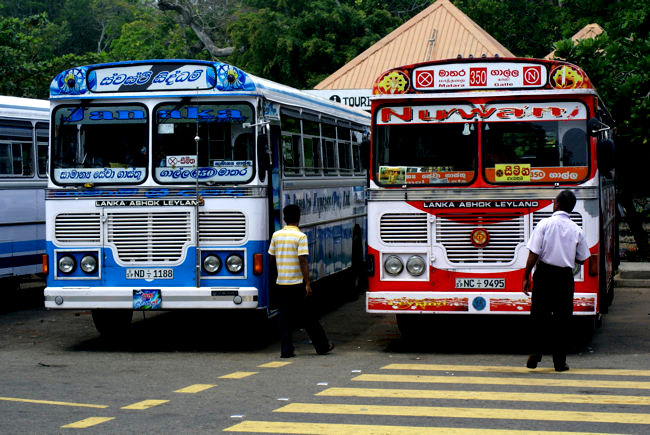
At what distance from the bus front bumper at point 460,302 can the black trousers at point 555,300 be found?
66 cm

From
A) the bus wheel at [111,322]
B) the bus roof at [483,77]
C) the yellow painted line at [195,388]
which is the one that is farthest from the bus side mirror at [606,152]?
the bus wheel at [111,322]

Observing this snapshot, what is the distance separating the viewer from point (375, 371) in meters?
10.8

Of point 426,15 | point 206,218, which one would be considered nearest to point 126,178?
point 206,218

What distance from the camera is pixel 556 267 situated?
10633mm

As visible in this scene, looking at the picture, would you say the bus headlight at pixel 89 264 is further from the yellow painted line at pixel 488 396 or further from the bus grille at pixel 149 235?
the yellow painted line at pixel 488 396

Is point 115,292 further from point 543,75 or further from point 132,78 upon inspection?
point 543,75

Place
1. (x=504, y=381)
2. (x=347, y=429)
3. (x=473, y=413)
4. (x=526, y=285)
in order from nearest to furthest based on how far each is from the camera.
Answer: (x=347, y=429)
(x=473, y=413)
(x=504, y=381)
(x=526, y=285)

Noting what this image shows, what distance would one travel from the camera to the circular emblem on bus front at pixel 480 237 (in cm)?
1161

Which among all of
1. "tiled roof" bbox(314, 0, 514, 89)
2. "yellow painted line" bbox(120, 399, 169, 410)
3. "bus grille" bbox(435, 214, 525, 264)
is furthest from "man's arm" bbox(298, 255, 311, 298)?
"tiled roof" bbox(314, 0, 514, 89)

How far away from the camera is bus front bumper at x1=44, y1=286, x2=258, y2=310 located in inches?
469

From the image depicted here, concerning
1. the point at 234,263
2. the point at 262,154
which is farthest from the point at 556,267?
the point at 234,263

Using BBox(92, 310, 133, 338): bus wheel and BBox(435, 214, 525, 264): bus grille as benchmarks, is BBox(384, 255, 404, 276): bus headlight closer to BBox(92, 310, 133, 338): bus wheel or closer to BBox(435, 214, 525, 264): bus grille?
BBox(435, 214, 525, 264): bus grille

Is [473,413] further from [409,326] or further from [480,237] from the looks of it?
[409,326]

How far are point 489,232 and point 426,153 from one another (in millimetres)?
1113
